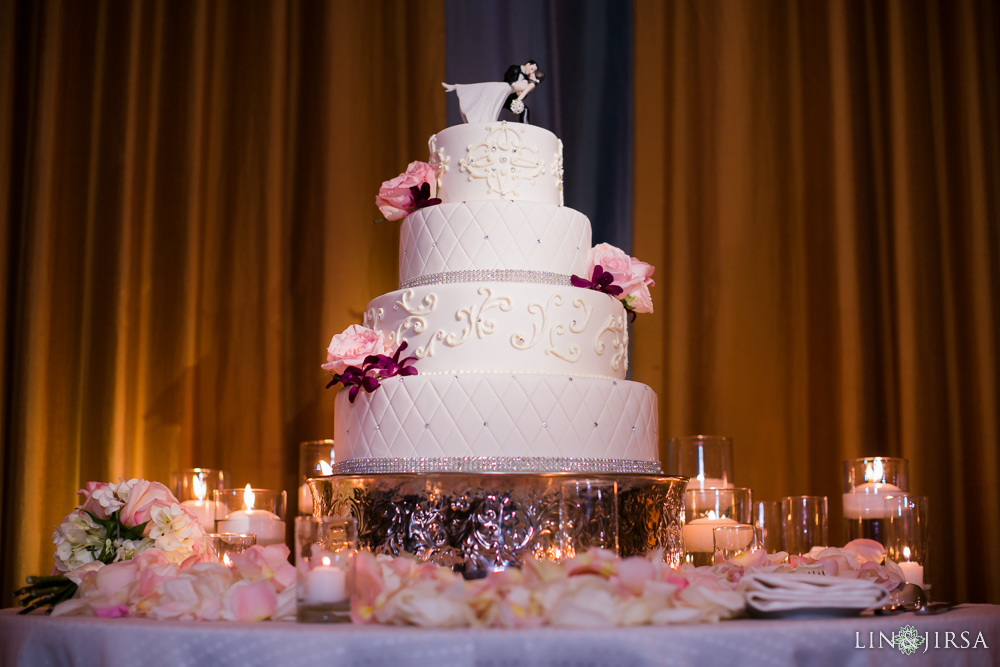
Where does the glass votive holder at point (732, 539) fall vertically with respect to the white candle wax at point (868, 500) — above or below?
below

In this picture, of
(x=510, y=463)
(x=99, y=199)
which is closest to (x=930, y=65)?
(x=510, y=463)

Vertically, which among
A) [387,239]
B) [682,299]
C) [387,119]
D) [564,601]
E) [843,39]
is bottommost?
[564,601]

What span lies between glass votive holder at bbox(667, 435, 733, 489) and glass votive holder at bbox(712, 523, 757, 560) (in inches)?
41.3

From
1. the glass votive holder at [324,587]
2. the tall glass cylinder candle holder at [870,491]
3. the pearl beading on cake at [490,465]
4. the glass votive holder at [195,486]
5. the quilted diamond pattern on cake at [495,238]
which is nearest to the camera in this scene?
the glass votive holder at [324,587]

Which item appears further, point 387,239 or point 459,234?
point 387,239

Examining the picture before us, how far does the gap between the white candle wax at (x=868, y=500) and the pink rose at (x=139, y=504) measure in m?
2.22

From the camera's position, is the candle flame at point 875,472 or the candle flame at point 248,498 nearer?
the candle flame at point 248,498

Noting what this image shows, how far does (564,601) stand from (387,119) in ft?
10.3

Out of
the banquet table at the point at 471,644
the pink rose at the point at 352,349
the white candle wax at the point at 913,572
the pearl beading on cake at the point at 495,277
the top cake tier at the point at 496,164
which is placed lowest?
the white candle wax at the point at 913,572

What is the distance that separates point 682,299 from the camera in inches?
166

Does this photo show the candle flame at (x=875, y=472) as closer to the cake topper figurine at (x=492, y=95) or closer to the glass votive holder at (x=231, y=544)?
the cake topper figurine at (x=492, y=95)

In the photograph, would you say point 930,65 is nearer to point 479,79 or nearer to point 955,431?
point 955,431

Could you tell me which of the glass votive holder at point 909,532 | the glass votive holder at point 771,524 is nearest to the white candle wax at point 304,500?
the glass votive holder at point 771,524

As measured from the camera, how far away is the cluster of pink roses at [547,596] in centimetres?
164
